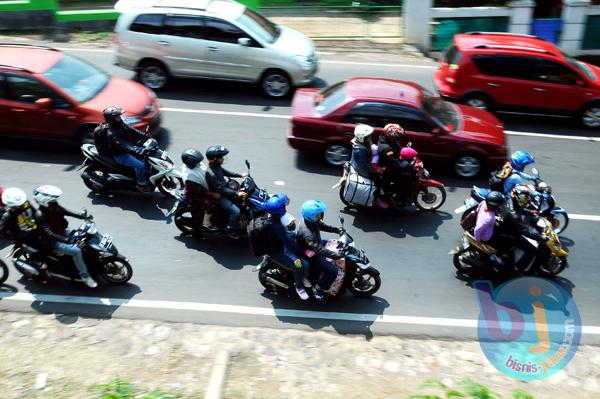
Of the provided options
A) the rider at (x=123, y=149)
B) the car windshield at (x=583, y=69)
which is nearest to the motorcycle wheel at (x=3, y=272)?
the rider at (x=123, y=149)

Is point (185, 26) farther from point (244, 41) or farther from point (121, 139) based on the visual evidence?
point (121, 139)

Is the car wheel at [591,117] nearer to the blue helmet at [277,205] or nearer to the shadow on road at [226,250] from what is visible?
the shadow on road at [226,250]

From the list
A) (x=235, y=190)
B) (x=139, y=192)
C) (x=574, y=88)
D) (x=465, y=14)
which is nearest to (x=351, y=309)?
(x=235, y=190)

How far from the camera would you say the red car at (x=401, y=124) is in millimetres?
11016

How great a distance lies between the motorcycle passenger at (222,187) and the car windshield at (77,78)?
370 cm

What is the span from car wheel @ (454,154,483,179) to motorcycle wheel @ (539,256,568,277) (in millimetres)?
2852

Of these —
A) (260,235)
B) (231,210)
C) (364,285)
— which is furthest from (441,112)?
(260,235)

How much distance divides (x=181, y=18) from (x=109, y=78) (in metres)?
2.42

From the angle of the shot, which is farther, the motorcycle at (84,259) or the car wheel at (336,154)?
the car wheel at (336,154)

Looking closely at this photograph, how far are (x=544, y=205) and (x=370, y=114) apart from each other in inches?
133

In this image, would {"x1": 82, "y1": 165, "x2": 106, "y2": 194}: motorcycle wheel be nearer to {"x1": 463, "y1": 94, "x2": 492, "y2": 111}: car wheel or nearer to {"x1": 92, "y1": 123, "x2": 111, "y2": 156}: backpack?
{"x1": 92, "y1": 123, "x2": 111, "y2": 156}: backpack

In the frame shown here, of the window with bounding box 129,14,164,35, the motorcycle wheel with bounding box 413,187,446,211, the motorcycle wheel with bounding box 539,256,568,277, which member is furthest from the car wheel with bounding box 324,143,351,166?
the window with bounding box 129,14,164,35

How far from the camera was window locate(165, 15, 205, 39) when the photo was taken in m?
13.8

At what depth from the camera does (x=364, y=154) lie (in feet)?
32.3
